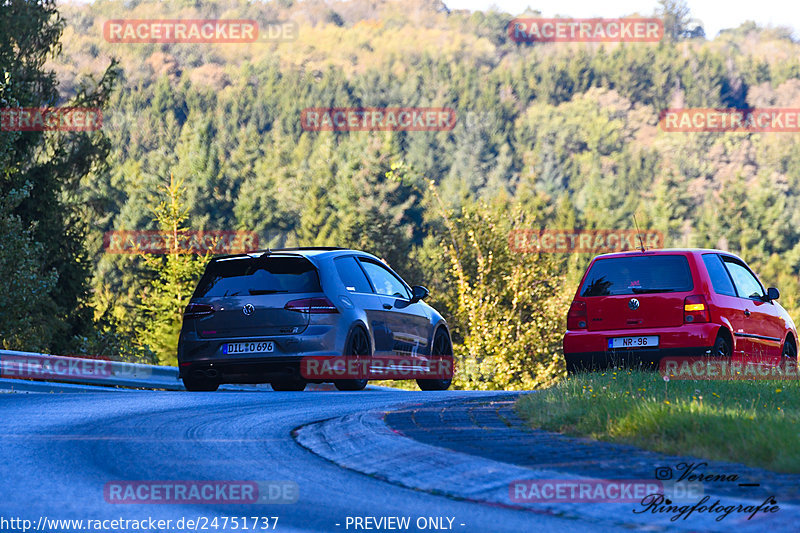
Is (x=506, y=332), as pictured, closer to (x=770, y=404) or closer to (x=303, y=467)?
(x=770, y=404)

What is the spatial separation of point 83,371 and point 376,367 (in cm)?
383

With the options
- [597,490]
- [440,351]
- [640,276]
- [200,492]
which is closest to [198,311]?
[440,351]

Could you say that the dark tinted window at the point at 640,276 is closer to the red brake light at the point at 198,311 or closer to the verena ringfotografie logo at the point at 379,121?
the red brake light at the point at 198,311

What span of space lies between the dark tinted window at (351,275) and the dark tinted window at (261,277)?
50 cm

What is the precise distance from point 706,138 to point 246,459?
620 feet

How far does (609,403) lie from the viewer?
29.4 ft

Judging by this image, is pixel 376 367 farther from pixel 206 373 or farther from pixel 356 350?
pixel 206 373

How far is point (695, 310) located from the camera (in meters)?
14.6

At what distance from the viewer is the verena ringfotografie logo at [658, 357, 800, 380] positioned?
13.8 metres

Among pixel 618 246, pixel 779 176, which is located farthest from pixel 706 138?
pixel 618 246

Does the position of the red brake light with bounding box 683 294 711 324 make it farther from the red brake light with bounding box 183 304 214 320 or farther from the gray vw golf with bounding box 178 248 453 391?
the red brake light with bounding box 183 304 214 320

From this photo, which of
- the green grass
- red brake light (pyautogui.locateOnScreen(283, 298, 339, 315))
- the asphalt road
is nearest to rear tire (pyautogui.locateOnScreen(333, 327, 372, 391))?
red brake light (pyautogui.locateOnScreen(283, 298, 339, 315))

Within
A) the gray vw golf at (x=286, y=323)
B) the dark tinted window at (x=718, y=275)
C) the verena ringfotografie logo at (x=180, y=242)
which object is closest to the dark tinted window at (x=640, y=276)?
the dark tinted window at (x=718, y=275)

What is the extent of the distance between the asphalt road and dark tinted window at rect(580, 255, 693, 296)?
517 cm
